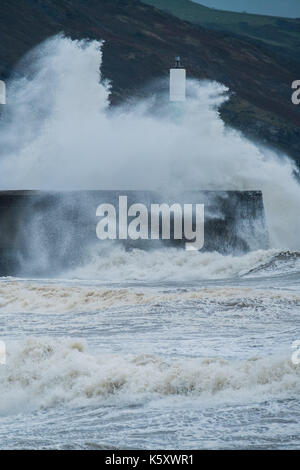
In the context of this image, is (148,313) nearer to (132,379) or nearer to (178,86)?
(132,379)

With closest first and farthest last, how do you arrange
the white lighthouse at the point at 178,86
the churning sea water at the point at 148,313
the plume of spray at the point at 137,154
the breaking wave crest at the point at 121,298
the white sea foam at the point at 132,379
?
1. the churning sea water at the point at 148,313
2. the white sea foam at the point at 132,379
3. the breaking wave crest at the point at 121,298
4. the plume of spray at the point at 137,154
5. the white lighthouse at the point at 178,86

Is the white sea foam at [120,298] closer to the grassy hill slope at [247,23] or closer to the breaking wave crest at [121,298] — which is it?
the breaking wave crest at [121,298]

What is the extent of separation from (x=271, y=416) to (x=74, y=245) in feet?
35.8

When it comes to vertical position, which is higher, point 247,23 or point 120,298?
→ point 247,23

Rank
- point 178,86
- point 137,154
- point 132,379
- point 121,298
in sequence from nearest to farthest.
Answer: point 132,379, point 121,298, point 137,154, point 178,86

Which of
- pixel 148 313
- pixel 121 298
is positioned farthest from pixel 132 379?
pixel 121 298

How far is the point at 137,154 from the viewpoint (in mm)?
21078

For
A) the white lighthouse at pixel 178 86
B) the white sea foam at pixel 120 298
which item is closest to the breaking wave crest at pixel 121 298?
the white sea foam at pixel 120 298

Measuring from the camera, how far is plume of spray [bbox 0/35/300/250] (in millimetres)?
20453

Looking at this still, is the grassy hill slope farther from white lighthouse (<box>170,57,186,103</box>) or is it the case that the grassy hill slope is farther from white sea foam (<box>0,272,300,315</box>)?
white sea foam (<box>0,272,300,315</box>)

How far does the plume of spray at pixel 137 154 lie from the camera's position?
20.5 metres

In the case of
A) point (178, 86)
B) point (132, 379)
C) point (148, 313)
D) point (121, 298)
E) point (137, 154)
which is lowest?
point (132, 379)
